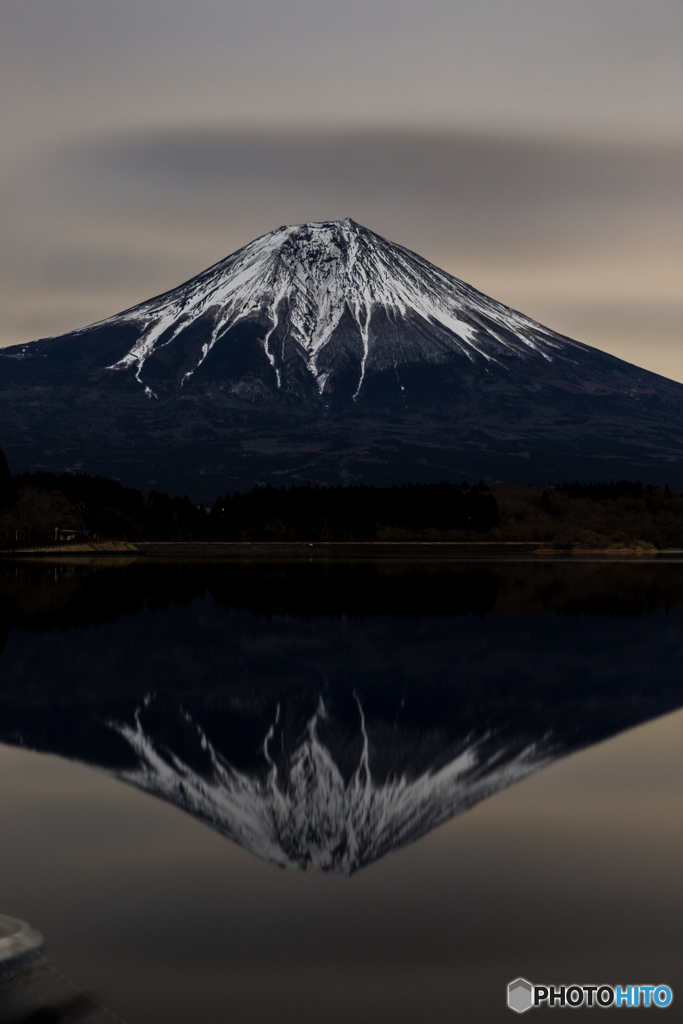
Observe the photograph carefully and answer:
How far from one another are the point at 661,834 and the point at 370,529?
165 m

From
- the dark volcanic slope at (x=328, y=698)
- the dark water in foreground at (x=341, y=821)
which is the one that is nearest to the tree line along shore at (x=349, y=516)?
the dark volcanic slope at (x=328, y=698)

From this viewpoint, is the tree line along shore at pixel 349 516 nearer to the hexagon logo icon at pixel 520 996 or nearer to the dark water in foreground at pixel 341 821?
the dark water in foreground at pixel 341 821

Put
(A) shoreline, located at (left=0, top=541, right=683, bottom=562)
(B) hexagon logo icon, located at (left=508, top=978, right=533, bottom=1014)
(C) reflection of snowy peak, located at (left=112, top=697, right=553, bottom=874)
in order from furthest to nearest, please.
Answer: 1. (A) shoreline, located at (left=0, top=541, right=683, bottom=562)
2. (C) reflection of snowy peak, located at (left=112, top=697, right=553, bottom=874)
3. (B) hexagon logo icon, located at (left=508, top=978, right=533, bottom=1014)

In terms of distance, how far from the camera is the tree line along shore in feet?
572

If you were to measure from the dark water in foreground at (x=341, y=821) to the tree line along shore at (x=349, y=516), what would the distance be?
14290cm

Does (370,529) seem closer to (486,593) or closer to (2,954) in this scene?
(486,593)

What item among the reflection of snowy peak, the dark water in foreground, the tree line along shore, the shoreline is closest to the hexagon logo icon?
the dark water in foreground

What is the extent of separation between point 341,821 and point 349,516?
550 ft

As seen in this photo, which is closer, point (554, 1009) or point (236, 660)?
point (554, 1009)

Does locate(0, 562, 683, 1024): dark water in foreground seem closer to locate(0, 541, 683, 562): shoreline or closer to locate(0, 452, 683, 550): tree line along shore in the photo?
locate(0, 541, 683, 562): shoreline

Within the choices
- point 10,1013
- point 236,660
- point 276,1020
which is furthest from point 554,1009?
point 236,660

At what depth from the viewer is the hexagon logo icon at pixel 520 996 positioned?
27.1 feet

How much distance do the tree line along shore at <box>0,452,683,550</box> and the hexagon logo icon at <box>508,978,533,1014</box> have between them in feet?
526

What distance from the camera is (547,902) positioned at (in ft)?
34.2
